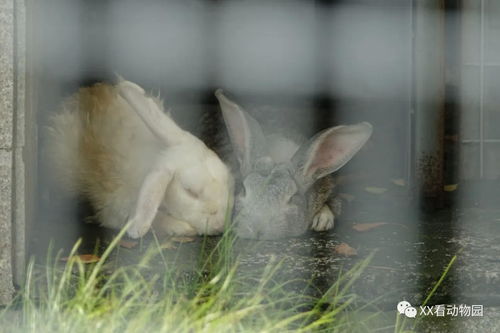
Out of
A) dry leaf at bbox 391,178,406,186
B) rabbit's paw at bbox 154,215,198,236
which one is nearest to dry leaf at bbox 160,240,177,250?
rabbit's paw at bbox 154,215,198,236

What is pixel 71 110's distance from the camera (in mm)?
2719

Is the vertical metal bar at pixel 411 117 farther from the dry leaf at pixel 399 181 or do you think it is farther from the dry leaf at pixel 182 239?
the dry leaf at pixel 182 239

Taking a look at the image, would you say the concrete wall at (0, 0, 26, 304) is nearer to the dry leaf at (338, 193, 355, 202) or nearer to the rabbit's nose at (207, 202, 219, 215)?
the rabbit's nose at (207, 202, 219, 215)

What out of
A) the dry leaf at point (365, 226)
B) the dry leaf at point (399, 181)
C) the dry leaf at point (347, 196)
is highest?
the dry leaf at point (399, 181)

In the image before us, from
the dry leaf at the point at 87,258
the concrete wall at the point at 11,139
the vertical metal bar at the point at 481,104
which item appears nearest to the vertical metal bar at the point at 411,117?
the vertical metal bar at the point at 481,104

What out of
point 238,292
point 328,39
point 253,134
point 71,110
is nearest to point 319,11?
point 328,39

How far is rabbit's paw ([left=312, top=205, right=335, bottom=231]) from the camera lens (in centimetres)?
259

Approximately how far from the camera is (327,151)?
2562 millimetres

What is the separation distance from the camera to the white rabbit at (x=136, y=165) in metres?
2.34

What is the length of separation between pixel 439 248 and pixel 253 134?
26.3 inches

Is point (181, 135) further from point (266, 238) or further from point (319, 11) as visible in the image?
point (319, 11)

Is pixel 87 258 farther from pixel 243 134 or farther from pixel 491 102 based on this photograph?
pixel 491 102

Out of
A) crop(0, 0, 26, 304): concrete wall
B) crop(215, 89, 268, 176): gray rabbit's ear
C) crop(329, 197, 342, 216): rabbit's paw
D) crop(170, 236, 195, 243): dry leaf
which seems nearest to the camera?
crop(0, 0, 26, 304): concrete wall

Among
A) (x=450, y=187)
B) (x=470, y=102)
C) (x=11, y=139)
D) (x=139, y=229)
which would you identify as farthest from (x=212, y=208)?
(x=470, y=102)
